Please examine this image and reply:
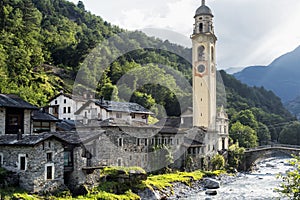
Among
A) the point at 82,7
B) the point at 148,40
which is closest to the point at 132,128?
the point at 148,40

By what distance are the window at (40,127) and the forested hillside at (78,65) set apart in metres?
14.8

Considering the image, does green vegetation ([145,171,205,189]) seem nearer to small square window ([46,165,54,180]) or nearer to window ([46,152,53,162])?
small square window ([46,165,54,180])

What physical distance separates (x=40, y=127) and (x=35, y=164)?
37.6ft

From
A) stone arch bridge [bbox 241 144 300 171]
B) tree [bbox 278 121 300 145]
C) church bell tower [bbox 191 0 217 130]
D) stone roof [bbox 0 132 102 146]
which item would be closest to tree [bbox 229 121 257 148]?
stone arch bridge [bbox 241 144 300 171]

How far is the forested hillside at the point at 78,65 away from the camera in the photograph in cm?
6178

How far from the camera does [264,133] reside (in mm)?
98812

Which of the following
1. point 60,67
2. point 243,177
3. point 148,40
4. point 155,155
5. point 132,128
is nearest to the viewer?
point 132,128

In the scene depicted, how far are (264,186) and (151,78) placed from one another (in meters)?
44.6

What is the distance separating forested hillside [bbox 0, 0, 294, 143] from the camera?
61.8 meters

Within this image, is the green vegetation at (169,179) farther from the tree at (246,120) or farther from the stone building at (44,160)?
the tree at (246,120)

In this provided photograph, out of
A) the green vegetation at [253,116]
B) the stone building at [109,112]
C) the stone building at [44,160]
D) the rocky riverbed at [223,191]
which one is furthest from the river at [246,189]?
the green vegetation at [253,116]

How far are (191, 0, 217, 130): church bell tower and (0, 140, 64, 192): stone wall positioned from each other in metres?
37.3

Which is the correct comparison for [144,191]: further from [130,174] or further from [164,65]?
[164,65]

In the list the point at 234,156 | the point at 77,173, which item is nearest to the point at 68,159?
the point at 77,173
